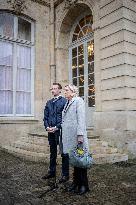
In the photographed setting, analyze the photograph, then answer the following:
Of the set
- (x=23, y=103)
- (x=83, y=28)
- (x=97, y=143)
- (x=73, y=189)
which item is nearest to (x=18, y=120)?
(x=23, y=103)

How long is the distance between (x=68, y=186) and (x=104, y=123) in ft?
12.3

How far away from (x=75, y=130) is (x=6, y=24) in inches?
259

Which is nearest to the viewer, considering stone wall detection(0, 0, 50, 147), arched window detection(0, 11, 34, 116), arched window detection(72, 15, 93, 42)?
stone wall detection(0, 0, 50, 147)

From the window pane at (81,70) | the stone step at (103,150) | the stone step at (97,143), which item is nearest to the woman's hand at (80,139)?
the stone step at (103,150)

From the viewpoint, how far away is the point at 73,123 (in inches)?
166

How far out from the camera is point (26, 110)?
31.7 ft

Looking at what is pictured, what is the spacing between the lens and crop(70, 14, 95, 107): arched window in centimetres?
923

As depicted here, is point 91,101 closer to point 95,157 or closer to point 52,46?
point 52,46

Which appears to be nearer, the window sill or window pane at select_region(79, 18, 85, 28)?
the window sill

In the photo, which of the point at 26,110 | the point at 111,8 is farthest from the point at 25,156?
the point at 111,8

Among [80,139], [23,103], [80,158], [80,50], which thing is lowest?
[80,158]

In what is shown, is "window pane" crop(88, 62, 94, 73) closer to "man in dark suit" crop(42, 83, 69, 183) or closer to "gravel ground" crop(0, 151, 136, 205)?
"gravel ground" crop(0, 151, 136, 205)

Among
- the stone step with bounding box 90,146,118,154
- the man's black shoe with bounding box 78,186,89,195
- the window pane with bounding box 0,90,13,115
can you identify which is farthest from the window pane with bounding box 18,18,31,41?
the man's black shoe with bounding box 78,186,89,195

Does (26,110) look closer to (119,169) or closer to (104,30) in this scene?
(104,30)
